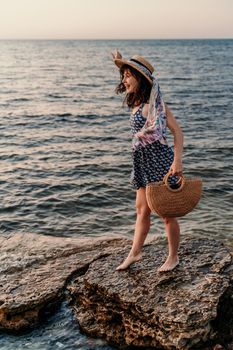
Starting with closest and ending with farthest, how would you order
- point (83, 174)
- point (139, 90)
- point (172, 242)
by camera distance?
point (139, 90), point (172, 242), point (83, 174)

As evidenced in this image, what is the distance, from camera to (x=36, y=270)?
17.9ft

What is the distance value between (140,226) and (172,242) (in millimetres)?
386

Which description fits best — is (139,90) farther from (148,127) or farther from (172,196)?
(172,196)

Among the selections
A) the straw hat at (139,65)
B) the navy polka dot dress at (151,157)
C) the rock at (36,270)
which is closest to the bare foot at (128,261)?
the rock at (36,270)

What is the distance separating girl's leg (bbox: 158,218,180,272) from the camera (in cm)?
462

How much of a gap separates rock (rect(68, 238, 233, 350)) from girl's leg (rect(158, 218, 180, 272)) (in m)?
0.08

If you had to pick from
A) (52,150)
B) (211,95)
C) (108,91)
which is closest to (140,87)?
(52,150)

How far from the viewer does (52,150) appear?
49.1ft

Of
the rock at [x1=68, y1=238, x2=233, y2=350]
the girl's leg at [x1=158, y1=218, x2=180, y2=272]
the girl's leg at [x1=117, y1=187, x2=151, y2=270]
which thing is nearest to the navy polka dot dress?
the girl's leg at [x1=117, y1=187, x2=151, y2=270]

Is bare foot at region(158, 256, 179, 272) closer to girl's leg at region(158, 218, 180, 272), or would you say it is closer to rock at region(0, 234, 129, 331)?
girl's leg at region(158, 218, 180, 272)

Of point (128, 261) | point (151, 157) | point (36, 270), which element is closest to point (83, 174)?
point (36, 270)

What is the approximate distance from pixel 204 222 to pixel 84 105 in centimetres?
1832

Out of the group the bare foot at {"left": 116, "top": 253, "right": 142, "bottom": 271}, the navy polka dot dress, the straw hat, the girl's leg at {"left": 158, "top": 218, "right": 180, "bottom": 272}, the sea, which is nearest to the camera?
the straw hat

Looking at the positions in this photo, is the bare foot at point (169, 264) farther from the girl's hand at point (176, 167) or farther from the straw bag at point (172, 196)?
the girl's hand at point (176, 167)
